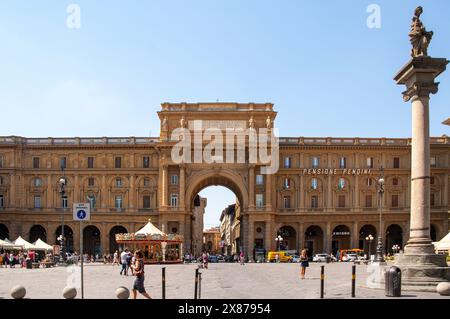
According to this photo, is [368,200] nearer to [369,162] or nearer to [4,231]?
[369,162]

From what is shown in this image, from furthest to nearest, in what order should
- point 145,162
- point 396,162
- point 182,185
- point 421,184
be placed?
point 396,162
point 145,162
point 182,185
point 421,184

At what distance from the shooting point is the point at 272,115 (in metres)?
84.0

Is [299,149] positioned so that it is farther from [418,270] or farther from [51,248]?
[418,270]

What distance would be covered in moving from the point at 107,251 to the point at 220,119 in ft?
77.5

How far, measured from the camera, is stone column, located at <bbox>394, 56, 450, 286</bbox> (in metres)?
23.1

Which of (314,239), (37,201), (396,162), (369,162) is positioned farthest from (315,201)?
(37,201)

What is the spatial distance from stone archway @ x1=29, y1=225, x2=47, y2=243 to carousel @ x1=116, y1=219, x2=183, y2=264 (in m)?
29.6

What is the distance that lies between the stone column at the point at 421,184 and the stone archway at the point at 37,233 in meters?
71.8

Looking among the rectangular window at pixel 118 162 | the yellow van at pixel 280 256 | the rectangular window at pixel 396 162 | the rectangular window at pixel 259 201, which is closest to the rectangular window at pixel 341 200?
the rectangular window at pixel 396 162

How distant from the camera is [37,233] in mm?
89312

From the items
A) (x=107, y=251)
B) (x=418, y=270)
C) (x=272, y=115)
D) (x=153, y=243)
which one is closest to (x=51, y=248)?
(x=153, y=243)

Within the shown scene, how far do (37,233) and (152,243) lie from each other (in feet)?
114

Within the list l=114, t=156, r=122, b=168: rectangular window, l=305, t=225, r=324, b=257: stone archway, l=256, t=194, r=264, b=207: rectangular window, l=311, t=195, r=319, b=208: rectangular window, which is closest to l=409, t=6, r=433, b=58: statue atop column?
l=256, t=194, r=264, b=207: rectangular window

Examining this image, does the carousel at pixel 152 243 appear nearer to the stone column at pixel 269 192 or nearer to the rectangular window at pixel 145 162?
the stone column at pixel 269 192
